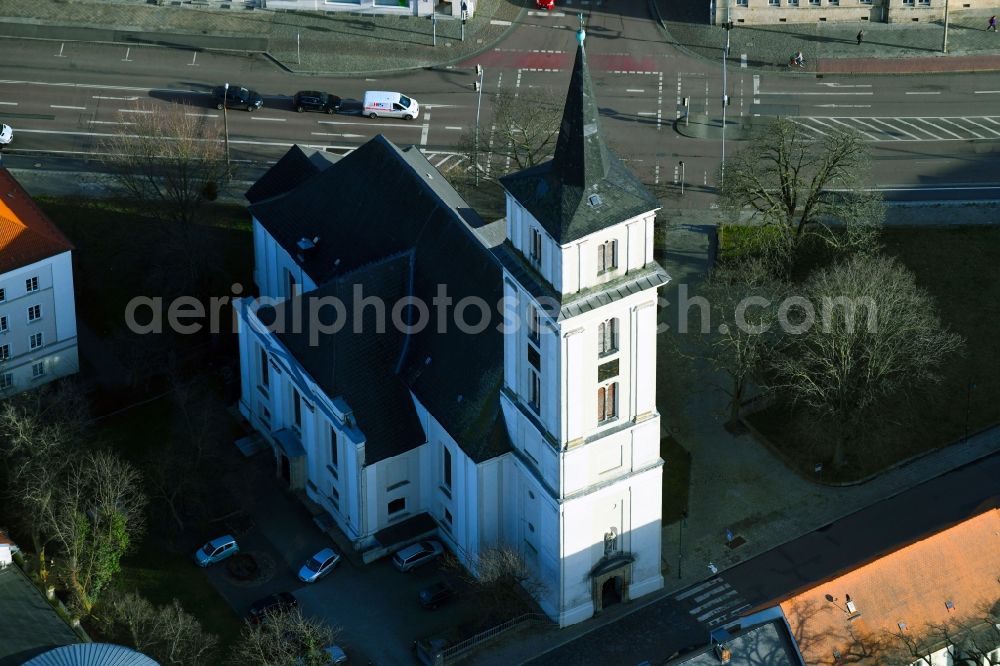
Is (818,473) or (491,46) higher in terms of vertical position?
(491,46)

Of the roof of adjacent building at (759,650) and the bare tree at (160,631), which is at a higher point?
the roof of adjacent building at (759,650)

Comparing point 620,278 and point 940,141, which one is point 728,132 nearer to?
point 940,141

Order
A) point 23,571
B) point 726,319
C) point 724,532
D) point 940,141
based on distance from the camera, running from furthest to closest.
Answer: point 940,141 < point 726,319 < point 724,532 < point 23,571

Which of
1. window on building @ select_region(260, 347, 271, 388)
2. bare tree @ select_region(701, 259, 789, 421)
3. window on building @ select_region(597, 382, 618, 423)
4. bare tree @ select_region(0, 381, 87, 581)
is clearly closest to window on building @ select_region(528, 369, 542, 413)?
window on building @ select_region(597, 382, 618, 423)

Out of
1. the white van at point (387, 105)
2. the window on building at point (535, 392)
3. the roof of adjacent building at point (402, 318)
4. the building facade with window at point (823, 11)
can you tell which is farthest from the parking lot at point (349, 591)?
the building facade with window at point (823, 11)

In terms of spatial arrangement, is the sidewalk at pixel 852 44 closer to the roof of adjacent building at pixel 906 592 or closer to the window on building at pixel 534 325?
the roof of adjacent building at pixel 906 592

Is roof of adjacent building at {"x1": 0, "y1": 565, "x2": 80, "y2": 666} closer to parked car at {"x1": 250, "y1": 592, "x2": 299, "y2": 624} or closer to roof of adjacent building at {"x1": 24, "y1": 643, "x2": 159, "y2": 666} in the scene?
roof of adjacent building at {"x1": 24, "y1": 643, "x2": 159, "y2": 666}

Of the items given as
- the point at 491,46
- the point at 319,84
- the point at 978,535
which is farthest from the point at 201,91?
the point at 978,535
